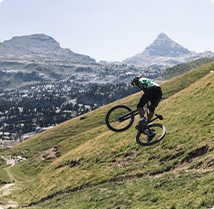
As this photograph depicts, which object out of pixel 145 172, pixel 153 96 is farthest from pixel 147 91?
pixel 145 172

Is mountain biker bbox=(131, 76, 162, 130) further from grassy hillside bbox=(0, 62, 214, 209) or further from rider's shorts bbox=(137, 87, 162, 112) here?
grassy hillside bbox=(0, 62, 214, 209)

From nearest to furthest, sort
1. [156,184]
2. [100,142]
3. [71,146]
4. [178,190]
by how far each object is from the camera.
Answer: [178,190] < [156,184] < [100,142] < [71,146]

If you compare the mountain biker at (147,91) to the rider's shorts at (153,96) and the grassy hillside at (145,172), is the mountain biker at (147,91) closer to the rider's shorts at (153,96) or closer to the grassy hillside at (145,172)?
the rider's shorts at (153,96)

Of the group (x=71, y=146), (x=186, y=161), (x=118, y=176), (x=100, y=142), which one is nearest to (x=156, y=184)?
(x=186, y=161)

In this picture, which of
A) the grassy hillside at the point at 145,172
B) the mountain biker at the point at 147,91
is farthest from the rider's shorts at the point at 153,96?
the grassy hillside at the point at 145,172

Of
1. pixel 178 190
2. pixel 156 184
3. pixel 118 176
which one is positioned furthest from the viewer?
pixel 118 176

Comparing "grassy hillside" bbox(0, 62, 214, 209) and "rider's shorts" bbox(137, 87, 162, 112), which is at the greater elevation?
"rider's shorts" bbox(137, 87, 162, 112)

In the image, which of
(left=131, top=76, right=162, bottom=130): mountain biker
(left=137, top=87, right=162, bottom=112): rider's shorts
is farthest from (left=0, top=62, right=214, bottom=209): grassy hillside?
(left=137, top=87, right=162, bottom=112): rider's shorts

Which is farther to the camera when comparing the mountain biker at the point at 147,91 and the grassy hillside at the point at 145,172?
the grassy hillside at the point at 145,172

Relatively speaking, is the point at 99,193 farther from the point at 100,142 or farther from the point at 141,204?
the point at 100,142

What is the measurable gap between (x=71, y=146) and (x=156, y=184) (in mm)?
65896

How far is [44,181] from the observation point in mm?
51500

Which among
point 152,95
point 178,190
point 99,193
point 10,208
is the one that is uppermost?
point 152,95

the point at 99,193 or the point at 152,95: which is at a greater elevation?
the point at 152,95
